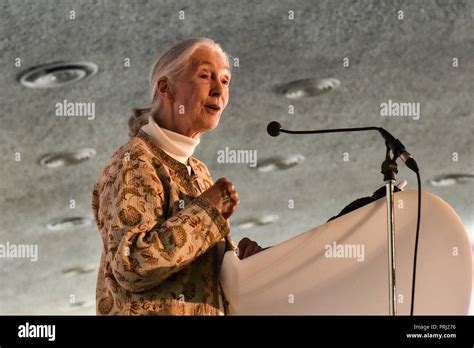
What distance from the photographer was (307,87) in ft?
19.7

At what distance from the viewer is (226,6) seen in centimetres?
506

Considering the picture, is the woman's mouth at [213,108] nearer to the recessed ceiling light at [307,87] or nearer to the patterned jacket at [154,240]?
the patterned jacket at [154,240]

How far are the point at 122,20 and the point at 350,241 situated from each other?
3.49 m

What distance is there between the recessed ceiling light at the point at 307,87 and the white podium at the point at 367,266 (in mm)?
4069

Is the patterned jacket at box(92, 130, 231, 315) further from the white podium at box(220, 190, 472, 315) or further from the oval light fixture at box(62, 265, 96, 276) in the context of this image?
the oval light fixture at box(62, 265, 96, 276)

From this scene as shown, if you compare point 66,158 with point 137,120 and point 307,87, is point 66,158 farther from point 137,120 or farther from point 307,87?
point 137,120

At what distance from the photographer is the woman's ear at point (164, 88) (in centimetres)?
217

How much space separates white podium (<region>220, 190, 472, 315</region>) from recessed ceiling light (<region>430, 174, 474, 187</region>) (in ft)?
19.1

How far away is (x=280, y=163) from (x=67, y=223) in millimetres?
2171

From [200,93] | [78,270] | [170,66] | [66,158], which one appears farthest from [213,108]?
[78,270]

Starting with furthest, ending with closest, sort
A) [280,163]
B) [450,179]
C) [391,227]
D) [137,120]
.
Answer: [450,179], [280,163], [137,120], [391,227]

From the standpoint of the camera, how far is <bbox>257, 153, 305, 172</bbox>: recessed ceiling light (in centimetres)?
718

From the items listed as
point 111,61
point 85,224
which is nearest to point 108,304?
point 111,61
